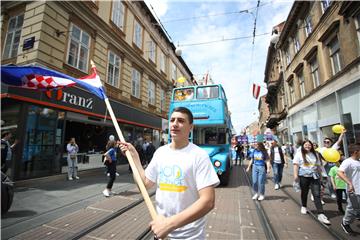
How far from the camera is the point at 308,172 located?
4.75 meters

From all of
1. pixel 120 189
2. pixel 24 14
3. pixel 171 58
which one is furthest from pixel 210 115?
pixel 171 58

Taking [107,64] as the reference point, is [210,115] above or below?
below

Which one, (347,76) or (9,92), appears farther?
(347,76)

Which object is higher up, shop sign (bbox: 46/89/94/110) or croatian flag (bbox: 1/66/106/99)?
shop sign (bbox: 46/89/94/110)

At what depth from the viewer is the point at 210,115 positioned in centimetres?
801

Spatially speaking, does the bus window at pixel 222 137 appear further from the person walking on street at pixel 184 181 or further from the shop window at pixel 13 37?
the shop window at pixel 13 37

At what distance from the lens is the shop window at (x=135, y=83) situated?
49.1ft

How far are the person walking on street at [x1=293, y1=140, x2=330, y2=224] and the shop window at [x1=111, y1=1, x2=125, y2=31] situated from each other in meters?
12.9

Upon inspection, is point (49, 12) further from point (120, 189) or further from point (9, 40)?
point (120, 189)

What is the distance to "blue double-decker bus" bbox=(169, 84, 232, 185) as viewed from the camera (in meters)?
7.89

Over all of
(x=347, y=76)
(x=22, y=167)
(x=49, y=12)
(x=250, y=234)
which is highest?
(x=49, y=12)

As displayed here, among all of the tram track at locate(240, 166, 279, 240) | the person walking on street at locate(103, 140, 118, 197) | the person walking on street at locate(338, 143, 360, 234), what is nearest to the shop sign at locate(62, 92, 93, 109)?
the person walking on street at locate(103, 140, 118, 197)

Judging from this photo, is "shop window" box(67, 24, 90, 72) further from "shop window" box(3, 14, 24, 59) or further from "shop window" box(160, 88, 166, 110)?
"shop window" box(160, 88, 166, 110)

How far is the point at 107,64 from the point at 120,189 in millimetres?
7911
